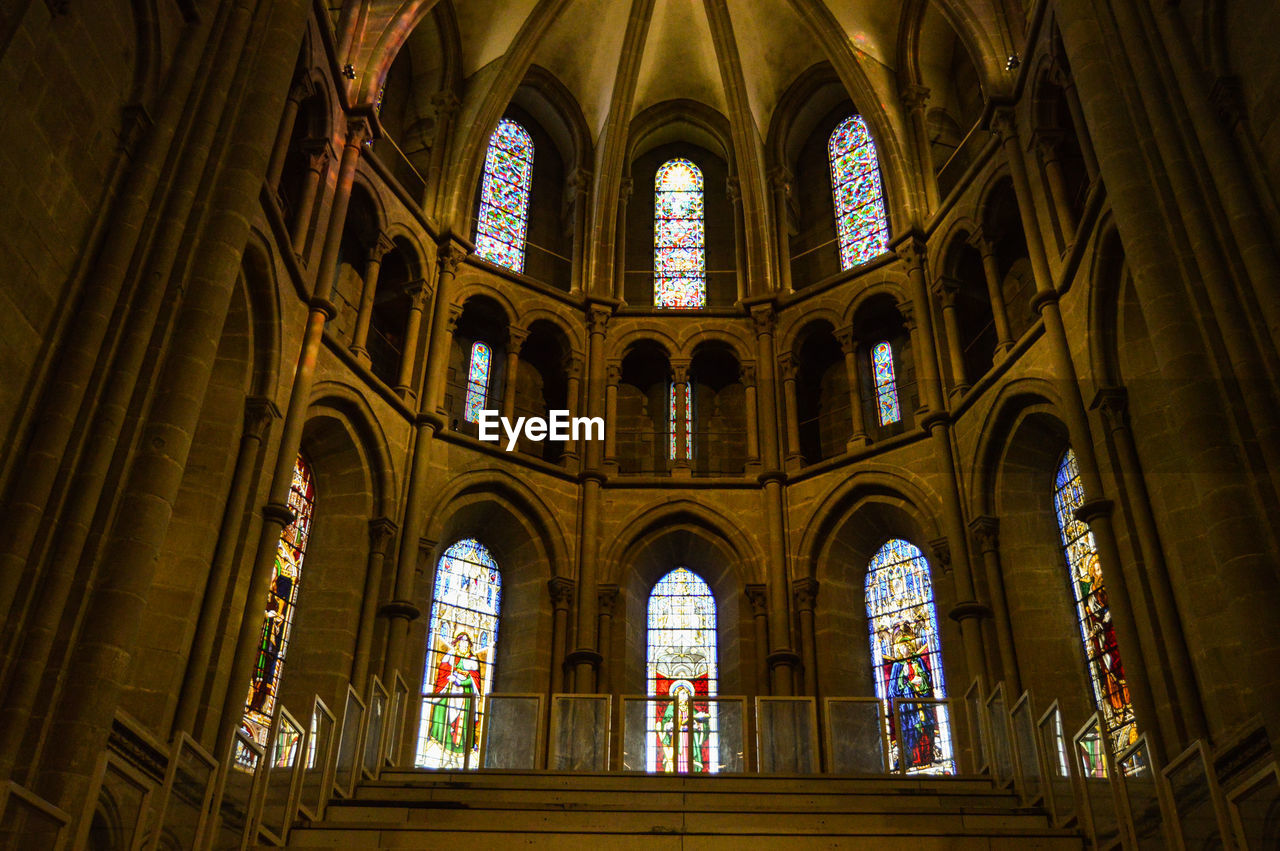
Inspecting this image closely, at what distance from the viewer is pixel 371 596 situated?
1706 cm

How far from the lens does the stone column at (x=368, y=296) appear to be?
58.7 ft

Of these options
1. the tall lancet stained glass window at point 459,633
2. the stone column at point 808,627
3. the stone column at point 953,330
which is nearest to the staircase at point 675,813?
the tall lancet stained glass window at point 459,633

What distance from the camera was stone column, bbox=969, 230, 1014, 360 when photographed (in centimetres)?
1770

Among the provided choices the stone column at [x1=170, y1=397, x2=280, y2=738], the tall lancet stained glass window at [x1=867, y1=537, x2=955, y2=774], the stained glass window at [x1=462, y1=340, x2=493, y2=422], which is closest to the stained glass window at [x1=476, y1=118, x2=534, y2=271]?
the stained glass window at [x1=462, y1=340, x2=493, y2=422]

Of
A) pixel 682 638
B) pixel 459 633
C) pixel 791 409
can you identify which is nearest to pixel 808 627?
pixel 682 638

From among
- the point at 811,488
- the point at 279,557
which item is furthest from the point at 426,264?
the point at 811,488

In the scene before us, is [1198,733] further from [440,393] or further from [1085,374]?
[440,393]

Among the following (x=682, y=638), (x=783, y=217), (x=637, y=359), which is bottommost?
(x=682, y=638)

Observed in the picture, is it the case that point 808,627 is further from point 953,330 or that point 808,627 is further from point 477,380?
point 477,380

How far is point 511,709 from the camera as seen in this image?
1432 cm

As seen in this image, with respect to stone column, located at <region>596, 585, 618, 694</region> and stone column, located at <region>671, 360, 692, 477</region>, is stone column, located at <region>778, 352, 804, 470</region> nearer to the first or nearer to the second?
stone column, located at <region>671, 360, 692, 477</region>

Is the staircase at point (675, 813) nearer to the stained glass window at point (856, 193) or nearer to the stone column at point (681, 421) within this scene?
the stone column at point (681, 421)

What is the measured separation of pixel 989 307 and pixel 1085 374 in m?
5.41

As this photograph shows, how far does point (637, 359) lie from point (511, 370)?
2.73 m
